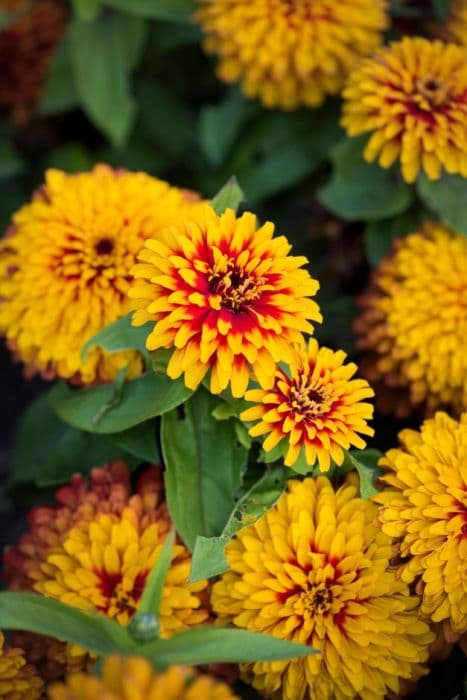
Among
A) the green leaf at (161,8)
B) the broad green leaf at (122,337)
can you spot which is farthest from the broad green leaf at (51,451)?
the green leaf at (161,8)

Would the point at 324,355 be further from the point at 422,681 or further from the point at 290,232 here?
the point at 290,232

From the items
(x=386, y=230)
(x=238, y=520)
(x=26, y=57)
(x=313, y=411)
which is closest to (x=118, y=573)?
(x=238, y=520)

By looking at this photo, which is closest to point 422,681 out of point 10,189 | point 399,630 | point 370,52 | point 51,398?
point 399,630

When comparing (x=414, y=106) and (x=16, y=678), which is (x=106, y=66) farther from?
(x=16, y=678)

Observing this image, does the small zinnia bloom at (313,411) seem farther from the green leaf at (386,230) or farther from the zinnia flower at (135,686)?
the green leaf at (386,230)

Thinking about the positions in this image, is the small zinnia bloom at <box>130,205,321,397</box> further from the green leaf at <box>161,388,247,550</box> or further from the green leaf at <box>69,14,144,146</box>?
the green leaf at <box>69,14,144,146</box>
